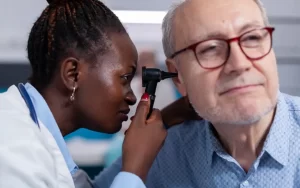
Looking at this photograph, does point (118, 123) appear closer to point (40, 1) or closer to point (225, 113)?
point (225, 113)

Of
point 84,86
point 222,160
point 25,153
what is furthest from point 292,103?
point 25,153

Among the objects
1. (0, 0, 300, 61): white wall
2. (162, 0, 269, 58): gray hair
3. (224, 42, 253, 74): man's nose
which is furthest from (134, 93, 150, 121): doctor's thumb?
(0, 0, 300, 61): white wall

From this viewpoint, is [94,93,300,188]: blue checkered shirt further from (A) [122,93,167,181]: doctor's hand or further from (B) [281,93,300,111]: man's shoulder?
(A) [122,93,167,181]: doctor's hand

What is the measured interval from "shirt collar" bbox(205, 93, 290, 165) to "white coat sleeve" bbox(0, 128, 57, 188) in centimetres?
43

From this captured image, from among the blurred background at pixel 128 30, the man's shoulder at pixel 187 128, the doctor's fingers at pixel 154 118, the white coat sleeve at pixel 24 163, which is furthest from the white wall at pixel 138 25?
the white coat sleeve at pixel 24 163

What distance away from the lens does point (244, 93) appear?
99 centimetres

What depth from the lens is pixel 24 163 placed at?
0.89 metres

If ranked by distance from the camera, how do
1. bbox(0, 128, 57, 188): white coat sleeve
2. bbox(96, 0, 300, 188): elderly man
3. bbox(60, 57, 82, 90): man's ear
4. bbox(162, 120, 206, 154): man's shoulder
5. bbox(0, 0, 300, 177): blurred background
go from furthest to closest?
bbox(0, 0, 300, 177): blurred background < bbox(162, 120, 206, 154): man's shoulder < bbox(60, 57, 82, 90): man's ear < bbox(96, 0, 300, 188): elderly man < bbox(0, 128, 57, 188): white coat sleeve

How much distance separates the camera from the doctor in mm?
1070

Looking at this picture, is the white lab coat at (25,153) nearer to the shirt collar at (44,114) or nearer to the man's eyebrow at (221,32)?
the shirt collar at (44,114)

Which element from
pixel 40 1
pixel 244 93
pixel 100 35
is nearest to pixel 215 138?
pixel 244 93

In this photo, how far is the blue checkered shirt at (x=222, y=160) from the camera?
3.53ft

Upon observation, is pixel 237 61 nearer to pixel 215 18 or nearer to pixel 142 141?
pixel 215 18

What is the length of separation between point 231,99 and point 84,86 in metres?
0.36
